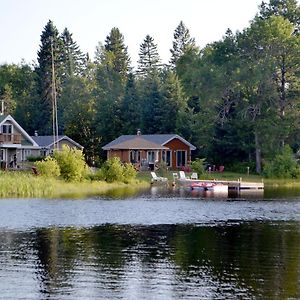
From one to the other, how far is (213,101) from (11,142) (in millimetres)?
20000

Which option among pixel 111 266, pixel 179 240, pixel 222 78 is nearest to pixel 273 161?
pixel 222 78

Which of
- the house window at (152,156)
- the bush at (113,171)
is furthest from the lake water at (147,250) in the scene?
the house window at (152,156)

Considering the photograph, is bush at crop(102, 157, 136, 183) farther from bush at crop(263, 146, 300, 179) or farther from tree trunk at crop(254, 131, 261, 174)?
tree trunk at crop(254, 131, 261, 174)

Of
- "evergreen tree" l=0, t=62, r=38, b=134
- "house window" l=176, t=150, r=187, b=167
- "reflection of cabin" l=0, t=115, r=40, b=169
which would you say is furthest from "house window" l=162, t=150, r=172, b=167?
"evergreen tree" l=0, t=62, r=38, b=134

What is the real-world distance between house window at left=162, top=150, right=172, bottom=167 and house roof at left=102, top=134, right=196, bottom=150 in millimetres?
1054

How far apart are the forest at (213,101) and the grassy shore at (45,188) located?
62.3 ft

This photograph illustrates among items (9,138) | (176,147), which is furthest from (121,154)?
(9,138)

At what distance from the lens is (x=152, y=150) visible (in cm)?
7169

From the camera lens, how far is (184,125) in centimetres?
7756

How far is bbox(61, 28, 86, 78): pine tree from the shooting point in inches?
4406

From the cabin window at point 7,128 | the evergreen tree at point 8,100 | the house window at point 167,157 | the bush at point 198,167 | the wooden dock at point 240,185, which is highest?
the evergreen tree at point 8,100

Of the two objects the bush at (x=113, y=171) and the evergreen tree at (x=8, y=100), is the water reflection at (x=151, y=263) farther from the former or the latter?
the evergreen tree at (x=8, y=100)

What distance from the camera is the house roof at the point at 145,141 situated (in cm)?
7106

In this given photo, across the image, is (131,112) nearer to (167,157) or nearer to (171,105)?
(171,105)
